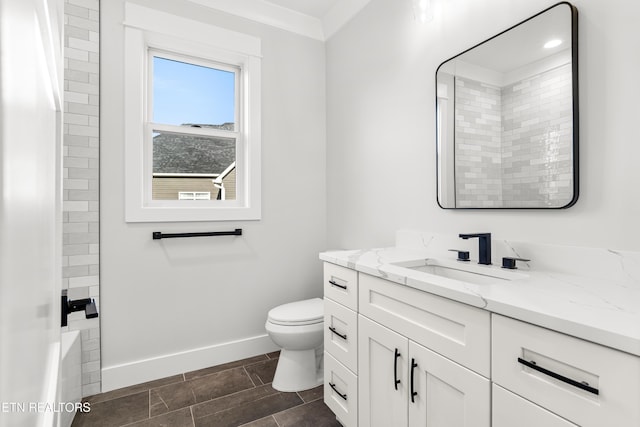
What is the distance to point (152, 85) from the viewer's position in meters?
2.31

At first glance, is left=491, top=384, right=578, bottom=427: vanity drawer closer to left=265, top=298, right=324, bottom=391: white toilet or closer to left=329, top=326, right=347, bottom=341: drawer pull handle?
left=329, top=326, right=347, bottom=341: drawer pull handle

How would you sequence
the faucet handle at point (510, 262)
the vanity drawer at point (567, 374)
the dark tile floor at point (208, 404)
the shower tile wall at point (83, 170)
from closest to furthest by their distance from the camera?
1. the vanity drawer at point (567, 374)
2. the faucet handle at point (510, 262)
3. the dark tile floor at point (208, 404)
4. the shower tile wall at point (83, 170)

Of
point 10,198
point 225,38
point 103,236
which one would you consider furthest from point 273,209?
point 10,198

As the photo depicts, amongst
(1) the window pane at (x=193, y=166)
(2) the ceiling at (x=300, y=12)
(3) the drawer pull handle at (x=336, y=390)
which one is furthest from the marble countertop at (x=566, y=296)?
(2) the ceiling at (x=300, y=12)

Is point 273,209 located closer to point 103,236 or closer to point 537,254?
point 103,236

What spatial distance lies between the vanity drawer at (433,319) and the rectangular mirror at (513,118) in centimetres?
63

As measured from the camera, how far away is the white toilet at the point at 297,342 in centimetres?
198

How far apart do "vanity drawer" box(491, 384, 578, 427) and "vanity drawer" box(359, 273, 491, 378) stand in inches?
2.7

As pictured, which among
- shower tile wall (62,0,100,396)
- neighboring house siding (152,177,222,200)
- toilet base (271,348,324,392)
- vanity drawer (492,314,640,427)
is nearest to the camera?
vanity drawer (492,314,640,427)

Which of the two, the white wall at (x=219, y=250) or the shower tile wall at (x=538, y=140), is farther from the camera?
the white wall at (x=219, y=250)

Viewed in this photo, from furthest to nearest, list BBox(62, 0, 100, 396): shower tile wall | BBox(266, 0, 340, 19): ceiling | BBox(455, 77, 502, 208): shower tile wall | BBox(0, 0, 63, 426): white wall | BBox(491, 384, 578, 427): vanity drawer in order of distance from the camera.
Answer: BBox(266, 0, 340, 19): ceiling < BBox(62, 0, 100, 396): shower tile wall < BBox(455, 77, 502, 208): shower tile wall < BBox(491, 384, 578, 427): vanity drawer < BBox(0, 0, 63, 426): white wall

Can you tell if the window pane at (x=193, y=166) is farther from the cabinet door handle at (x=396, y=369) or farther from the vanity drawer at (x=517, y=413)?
the vanity drawer at (x=517, y=413)

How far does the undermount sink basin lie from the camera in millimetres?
1332

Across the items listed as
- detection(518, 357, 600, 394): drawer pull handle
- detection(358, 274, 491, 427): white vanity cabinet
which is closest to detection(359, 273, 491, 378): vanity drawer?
detection(358, 274, 491, 427): white vanity cabinet
